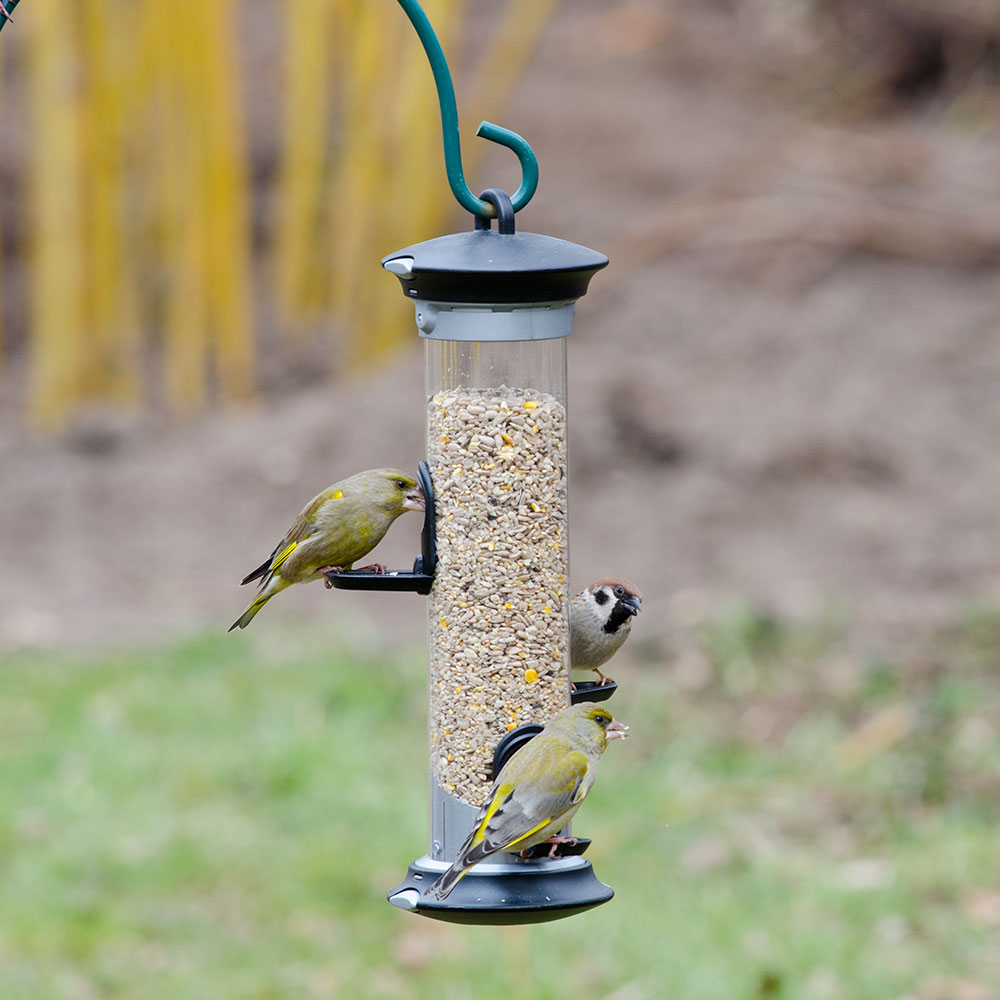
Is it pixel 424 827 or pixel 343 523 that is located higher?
pixel 343 523

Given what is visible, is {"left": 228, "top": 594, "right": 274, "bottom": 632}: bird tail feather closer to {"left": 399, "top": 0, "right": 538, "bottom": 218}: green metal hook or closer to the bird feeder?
the bird feeder

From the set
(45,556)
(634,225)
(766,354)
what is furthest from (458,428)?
(634,225)

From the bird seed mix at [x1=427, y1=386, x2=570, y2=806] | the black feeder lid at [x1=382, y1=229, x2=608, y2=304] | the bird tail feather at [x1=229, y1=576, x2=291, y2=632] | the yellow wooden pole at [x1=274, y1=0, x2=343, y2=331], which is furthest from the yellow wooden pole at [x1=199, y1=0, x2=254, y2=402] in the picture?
the black feeder lid at [x1=382, y1=229, x2=608, y2=304]

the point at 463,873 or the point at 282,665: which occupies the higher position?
the point at 463,873

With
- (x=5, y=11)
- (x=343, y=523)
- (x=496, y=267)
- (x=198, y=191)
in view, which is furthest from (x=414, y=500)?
(x=198, y=191)

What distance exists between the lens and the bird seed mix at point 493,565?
3.74 meters

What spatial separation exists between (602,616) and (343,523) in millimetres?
617

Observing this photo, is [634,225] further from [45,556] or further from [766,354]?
[45,556]

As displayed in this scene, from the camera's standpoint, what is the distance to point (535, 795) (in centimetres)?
344

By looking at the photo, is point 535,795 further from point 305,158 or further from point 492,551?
point 305,158

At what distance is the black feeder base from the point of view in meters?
3.36

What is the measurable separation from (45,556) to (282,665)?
2200 mm

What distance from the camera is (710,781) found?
686cm

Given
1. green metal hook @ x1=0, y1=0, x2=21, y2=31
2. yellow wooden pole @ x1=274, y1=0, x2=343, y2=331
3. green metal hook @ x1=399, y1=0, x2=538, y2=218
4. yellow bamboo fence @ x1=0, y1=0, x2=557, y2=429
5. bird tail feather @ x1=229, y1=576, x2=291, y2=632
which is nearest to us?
green metal hook @ x1=0, y1=0, x2=21, y2=31
